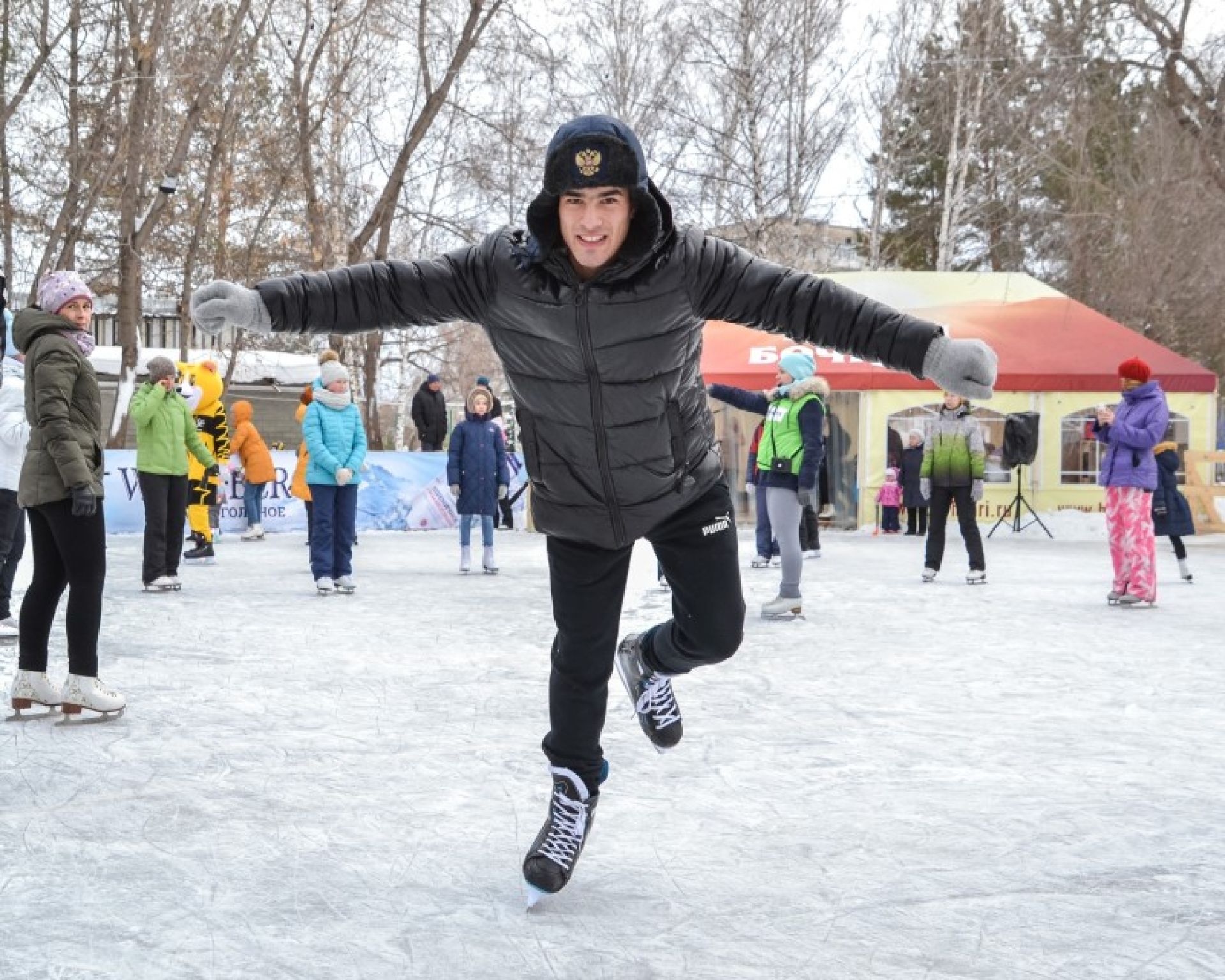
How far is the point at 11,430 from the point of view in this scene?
6.36 m

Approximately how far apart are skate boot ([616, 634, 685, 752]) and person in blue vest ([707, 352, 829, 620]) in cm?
423

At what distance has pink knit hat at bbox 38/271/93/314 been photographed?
4715mm

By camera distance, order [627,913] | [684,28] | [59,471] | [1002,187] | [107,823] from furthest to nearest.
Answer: [1002,187]
[684,28]
[59,471]
[107,823]
[627,913]

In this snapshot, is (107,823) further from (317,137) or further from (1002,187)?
(1002,187)

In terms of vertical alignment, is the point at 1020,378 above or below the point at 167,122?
below

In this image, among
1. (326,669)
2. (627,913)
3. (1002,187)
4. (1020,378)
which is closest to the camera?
(627,913)

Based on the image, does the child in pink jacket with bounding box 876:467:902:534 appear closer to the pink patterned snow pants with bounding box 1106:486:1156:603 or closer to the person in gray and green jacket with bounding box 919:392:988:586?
the person in gray and green jacket with bounding box 919:392:988:586

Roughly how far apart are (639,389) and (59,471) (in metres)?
2.56

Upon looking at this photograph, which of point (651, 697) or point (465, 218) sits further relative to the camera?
point (465, 218)

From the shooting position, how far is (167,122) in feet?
59.5

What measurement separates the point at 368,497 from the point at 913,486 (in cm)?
660

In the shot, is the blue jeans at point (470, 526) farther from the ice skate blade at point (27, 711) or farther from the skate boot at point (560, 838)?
the skate boot at point (560, 838)

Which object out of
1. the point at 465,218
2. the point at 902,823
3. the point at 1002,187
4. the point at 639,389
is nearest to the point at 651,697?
the point at 902,823

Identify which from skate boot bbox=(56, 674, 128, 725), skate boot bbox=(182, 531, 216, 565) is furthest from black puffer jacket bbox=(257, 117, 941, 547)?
skate boot bbox=(182, 531, 216, 565)
